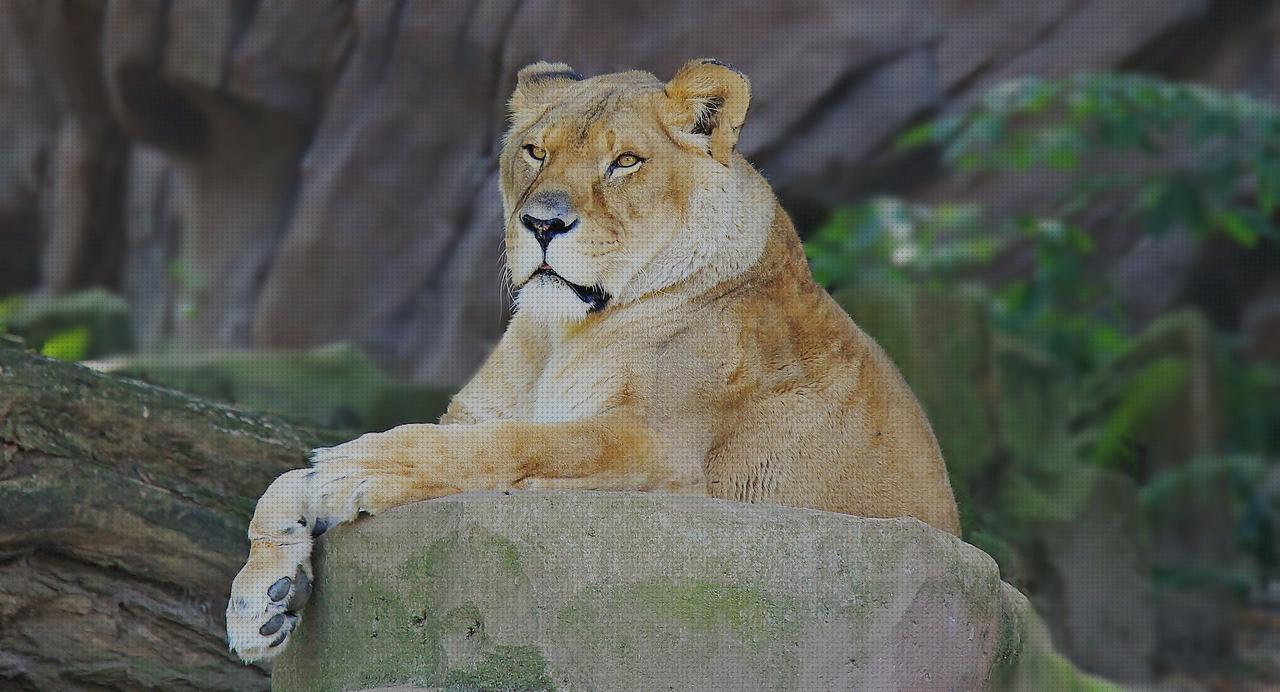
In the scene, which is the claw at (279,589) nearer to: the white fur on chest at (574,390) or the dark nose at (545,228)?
the white fur on chest at (574,390)

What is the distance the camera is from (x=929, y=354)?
7137 millimetres

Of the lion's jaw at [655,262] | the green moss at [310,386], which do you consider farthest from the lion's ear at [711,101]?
the green moss at [310,386]

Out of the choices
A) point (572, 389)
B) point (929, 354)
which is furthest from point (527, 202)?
point (929, 354)

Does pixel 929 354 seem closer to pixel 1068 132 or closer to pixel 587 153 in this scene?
pixel 1068 132

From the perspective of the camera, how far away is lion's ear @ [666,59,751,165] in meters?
3.39

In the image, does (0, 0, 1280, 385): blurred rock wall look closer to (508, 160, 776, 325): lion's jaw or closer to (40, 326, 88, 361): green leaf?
(40, 326, 88, 361): green leaf

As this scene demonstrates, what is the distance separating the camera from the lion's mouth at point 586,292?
10.8ft

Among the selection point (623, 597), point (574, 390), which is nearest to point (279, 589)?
point (623, 597)

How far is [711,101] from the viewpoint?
135 inches

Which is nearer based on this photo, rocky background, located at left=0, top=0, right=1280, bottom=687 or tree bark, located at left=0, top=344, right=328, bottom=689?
tree bark, located at left=0, top=344, right=328, bottom=689

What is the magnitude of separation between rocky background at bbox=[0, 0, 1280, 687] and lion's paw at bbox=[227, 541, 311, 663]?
134 centimetres

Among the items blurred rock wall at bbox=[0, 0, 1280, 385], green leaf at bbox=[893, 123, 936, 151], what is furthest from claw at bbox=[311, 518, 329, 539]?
green leaf at bbox=[893, 123, 936, 151]

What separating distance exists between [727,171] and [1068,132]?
22.9 feet

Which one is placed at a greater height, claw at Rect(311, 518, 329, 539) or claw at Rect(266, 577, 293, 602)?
claw at Rect(311, 518, 329, 539)
